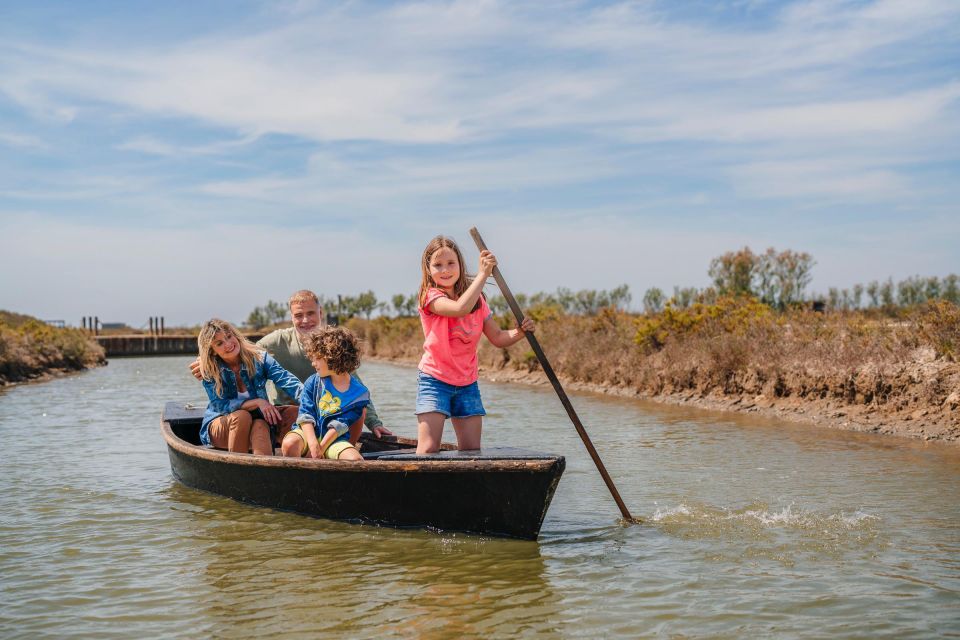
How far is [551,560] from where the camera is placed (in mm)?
5883

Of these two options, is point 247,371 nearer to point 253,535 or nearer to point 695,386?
point 253,535

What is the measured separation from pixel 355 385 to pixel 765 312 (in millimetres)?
12628

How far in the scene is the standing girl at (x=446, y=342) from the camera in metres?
6.31

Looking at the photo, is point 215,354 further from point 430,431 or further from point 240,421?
point 430,431

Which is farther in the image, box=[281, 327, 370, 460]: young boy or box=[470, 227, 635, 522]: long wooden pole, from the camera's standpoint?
box=[281, 327, 370, 460]: young boy

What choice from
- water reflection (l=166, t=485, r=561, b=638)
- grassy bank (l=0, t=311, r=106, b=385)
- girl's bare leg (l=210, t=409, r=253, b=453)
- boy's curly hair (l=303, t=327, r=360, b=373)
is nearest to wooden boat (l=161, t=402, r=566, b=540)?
water reflection (l=166, t=485, r=561, b=638)

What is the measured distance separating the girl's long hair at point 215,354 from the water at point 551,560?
1141 mm

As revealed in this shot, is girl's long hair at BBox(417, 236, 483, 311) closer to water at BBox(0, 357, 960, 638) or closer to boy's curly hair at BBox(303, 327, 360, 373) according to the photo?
boy's curly hair at BBox(303, 327, 360, 373)

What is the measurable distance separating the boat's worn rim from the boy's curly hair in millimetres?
701

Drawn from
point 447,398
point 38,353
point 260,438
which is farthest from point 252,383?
point 38,353

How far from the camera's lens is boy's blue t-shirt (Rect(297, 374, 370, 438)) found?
22.4 ft

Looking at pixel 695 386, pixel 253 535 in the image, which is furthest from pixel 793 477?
pixel 695 386

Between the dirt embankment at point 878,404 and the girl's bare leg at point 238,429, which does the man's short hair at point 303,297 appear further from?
the dirt embankment at point 878,404

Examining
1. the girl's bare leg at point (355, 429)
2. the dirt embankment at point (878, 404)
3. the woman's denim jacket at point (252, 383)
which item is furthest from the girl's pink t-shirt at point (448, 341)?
the dirt embankment at point (878, 404)
